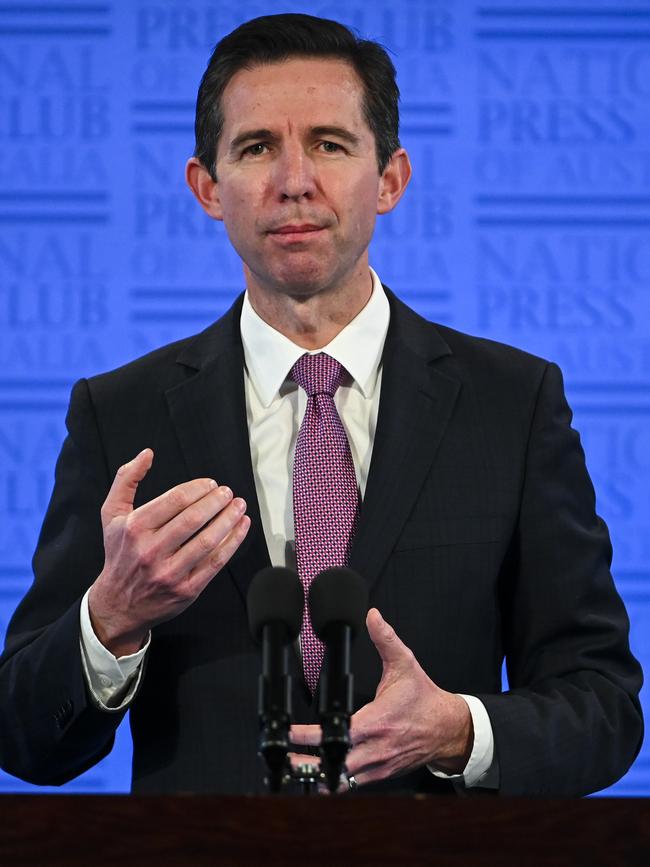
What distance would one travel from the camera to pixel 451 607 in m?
1.93

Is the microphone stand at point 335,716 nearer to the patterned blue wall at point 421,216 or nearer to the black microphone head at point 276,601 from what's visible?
the black microphone head at point 276,601

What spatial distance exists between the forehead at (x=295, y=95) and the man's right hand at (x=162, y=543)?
0.69 m

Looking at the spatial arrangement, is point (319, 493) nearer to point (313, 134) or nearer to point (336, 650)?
point (313, 134)

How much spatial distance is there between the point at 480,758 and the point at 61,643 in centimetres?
57

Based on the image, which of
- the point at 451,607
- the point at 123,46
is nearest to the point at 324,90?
the point at 451,607

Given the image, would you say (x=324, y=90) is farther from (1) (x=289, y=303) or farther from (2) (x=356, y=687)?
(2) (x=356, y=687)

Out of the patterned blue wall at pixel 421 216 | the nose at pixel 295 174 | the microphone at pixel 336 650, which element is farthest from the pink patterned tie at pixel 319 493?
the patterned blue wall at pixel 421 216

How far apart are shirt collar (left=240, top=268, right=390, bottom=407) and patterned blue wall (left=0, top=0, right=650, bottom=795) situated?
3.44 feet

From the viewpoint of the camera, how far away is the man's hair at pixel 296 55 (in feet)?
7.07

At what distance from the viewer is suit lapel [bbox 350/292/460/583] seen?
1921 mm

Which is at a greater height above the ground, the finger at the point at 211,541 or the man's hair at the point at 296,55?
the man's hair at the point at 296,55

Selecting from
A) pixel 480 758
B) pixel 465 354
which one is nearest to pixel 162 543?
pixel 480 758

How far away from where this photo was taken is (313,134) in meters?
2.08

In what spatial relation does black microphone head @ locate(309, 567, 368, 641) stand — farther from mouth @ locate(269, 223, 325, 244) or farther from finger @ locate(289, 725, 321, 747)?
mouth @ locate(269, 223, 325, 244)
